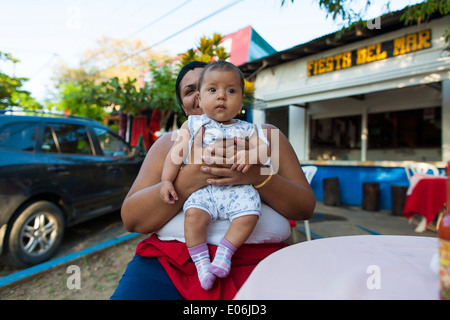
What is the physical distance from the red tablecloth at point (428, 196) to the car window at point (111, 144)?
17.6ft

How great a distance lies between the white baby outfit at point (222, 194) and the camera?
1.22m

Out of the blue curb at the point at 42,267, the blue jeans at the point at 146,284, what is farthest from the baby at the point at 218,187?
the blue curb at the point at 42,267

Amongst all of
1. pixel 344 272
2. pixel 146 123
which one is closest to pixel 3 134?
pixel 344 272

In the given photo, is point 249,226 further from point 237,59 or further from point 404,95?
point 237,59

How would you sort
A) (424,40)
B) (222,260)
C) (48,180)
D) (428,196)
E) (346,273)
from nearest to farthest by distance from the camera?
(346,273), (222,260), (48,180), (428,196), (424,40)

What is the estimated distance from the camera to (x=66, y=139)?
4.07 meters

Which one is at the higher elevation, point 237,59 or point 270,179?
point 237,59

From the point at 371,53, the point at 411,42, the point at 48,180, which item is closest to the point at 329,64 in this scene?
Answer: the point at 371,53

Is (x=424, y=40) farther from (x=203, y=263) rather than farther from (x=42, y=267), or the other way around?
(x=42, y=267)

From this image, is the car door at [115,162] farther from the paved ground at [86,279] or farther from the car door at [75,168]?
the paved ground at [86,279]

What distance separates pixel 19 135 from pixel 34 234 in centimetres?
129

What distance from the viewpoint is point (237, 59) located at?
11102 millimetres

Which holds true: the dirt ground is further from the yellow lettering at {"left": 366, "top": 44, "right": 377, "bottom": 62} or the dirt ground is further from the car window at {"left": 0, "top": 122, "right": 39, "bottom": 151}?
the yellow lettering at {"left": 366, "top": 44, "right": 377, "bottom": 62}

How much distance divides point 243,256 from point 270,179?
40cm
